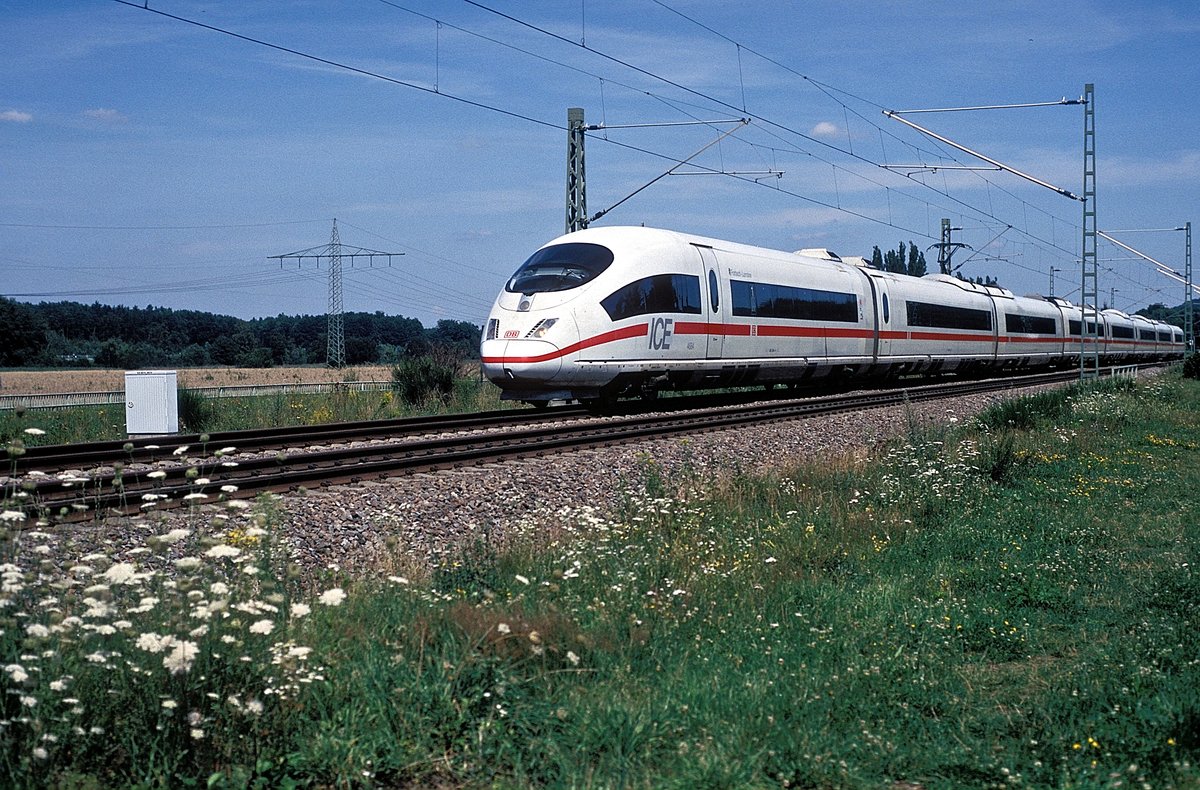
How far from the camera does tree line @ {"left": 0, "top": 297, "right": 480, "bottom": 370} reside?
71688 millimetres

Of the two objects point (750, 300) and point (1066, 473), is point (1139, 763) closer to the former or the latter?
point (1066, 473)

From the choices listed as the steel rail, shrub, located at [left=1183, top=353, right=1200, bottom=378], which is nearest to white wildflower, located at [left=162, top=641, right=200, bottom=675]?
the steel rail

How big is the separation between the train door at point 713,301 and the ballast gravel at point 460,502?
5182 millimetres

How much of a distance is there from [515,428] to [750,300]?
7.89 metres

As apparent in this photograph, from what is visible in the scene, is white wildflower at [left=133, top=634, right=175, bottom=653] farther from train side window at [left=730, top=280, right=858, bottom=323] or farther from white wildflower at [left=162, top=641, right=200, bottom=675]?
train side window at [left=730, top=280, right=858, bottom=323]

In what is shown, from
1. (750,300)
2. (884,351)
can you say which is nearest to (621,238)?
(750,300)

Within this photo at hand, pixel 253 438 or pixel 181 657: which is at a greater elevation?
pixel 253 438

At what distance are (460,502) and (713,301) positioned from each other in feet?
40.8

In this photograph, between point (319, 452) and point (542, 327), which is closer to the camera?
point (319, 452)

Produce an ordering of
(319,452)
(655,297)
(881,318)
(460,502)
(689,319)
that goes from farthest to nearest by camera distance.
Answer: (881,318)
(689,319)
(655,297)
(319,452)
(460,502)

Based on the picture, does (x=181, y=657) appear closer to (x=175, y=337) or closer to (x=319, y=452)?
(x=319, y=452)

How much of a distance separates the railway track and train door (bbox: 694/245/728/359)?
134 centimetres

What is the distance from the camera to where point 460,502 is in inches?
390

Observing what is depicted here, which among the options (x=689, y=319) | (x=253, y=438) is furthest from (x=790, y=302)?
(x=253, y=438)
